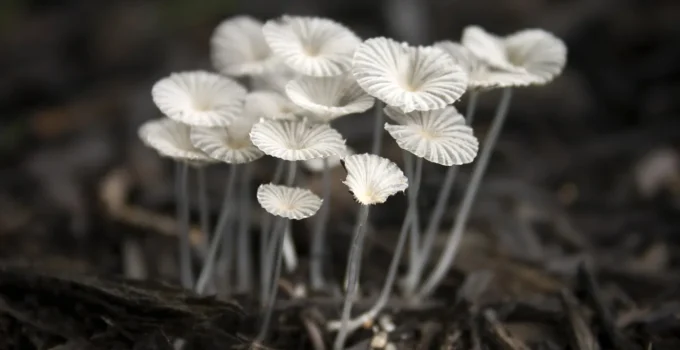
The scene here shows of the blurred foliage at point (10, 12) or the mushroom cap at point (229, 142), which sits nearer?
the mushroom cap at point (229, 142)

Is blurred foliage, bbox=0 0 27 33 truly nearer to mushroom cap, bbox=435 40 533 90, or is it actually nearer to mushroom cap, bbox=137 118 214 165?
mushroom cap, bbox=137 118 214 165

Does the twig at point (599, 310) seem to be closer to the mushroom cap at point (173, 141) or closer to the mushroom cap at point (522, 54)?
the mushroom cap at point (522, 54)

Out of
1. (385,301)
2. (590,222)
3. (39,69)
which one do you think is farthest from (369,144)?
(39,69)

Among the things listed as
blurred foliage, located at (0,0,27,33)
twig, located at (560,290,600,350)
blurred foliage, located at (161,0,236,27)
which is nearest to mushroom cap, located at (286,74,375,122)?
twig, located at (560,290,600,350)

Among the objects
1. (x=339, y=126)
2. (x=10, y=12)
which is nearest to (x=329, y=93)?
(x=339, y=126)

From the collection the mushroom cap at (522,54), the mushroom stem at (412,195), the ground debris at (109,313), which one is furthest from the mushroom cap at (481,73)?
the ground debris at (109,313)

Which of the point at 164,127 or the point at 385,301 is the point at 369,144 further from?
the point at 164,127
